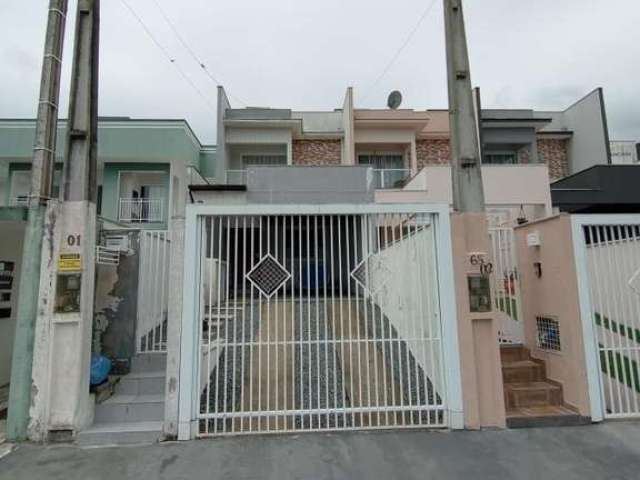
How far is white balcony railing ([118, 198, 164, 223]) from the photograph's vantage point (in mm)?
14867

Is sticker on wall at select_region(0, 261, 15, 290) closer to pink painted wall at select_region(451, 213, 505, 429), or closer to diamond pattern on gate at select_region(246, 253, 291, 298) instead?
diamond pattern on gate at select_region(246, 253, 291, 298)

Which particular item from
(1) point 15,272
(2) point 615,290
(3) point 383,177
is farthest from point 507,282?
(3) point 383,177

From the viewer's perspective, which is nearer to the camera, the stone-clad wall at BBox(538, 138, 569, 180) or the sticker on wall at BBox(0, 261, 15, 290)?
the sticker on wall at BBox(0, 261, 15, 290)

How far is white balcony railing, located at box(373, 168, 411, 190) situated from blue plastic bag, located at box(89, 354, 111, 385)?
10686 millimetres

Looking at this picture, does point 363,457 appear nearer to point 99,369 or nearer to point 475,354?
point 475,354

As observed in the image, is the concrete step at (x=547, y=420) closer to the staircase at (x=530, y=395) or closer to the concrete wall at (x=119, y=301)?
the staircase at (x=530, y=395)

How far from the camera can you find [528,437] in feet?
13.2

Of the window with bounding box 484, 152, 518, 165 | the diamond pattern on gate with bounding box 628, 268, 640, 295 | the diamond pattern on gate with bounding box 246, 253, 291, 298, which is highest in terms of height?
the window with bounding box 484, 152, 518, 165

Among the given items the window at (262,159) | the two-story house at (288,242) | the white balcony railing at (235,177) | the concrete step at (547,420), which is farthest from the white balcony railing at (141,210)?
the concrete step at (547,420)

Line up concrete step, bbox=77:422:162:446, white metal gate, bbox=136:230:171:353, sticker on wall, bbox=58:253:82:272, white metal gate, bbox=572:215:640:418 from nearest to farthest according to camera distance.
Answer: concrete step, bbox=77:422:162:446 < sticker on wall, bbox=58:253:82:272 < white metal gate, bbox=572:215:640:418 < white metal gate, bbox=136:230:171:353

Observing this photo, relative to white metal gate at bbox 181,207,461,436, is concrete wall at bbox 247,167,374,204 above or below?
above

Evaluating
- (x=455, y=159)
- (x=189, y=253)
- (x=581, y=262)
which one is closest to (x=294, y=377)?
(x=189, y=253)

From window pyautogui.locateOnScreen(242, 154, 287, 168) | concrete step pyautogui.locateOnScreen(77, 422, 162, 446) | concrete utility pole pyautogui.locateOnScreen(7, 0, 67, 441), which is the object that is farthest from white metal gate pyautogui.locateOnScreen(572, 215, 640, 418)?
window pyautogui.locateOnScreen(242, 154, 287, 168)

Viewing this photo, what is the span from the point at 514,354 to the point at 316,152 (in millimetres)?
12347
